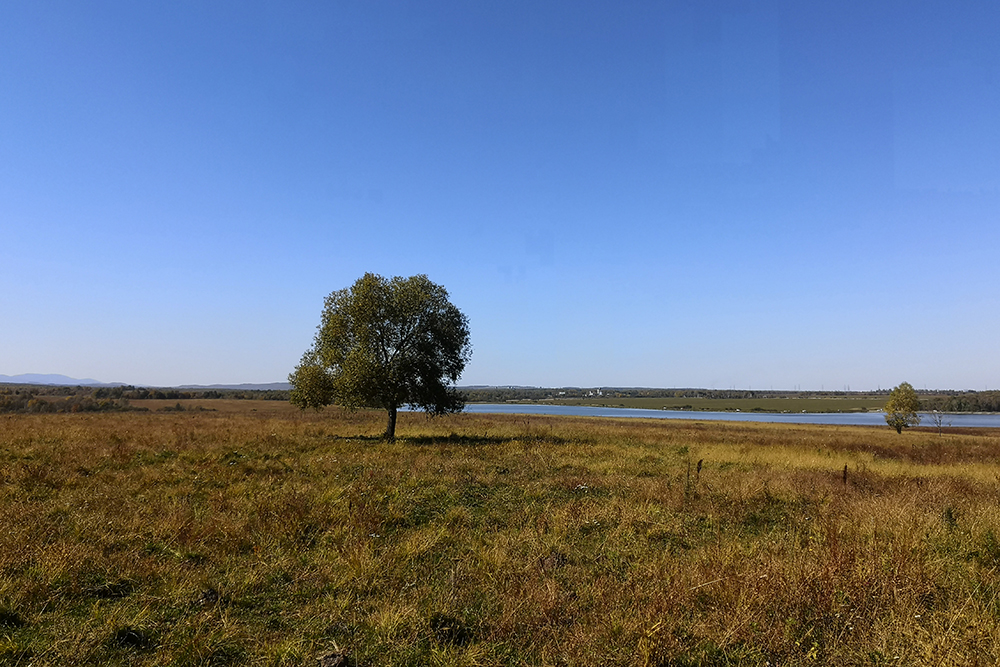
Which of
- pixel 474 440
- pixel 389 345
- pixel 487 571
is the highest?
pixel 389 345

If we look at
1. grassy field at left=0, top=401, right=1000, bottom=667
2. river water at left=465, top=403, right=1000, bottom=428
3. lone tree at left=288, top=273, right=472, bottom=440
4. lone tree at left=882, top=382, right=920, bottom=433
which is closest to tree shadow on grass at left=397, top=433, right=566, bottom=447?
lone tree at left=288, top=273, right=472, bottom=440

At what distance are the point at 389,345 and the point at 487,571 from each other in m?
24.4

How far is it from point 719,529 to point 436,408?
23.3 m

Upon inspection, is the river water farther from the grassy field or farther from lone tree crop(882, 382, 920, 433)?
the grassy field

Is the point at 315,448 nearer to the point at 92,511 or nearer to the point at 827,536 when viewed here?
the point at 92,511

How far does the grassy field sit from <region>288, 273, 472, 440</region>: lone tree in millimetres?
14718

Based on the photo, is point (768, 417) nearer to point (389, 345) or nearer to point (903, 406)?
point (903, 406)

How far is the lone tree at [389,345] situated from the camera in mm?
29828

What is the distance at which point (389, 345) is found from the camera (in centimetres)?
3083

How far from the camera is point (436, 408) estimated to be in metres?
31.9

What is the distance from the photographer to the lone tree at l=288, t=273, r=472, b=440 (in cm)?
2983

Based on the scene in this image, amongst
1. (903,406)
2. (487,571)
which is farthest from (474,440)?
(903,406)

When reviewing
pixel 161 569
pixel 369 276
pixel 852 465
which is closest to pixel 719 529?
pixel 161 569

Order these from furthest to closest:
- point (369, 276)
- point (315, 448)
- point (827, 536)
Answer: point (369, 276) < point (315, 448) < point (827, 536)
